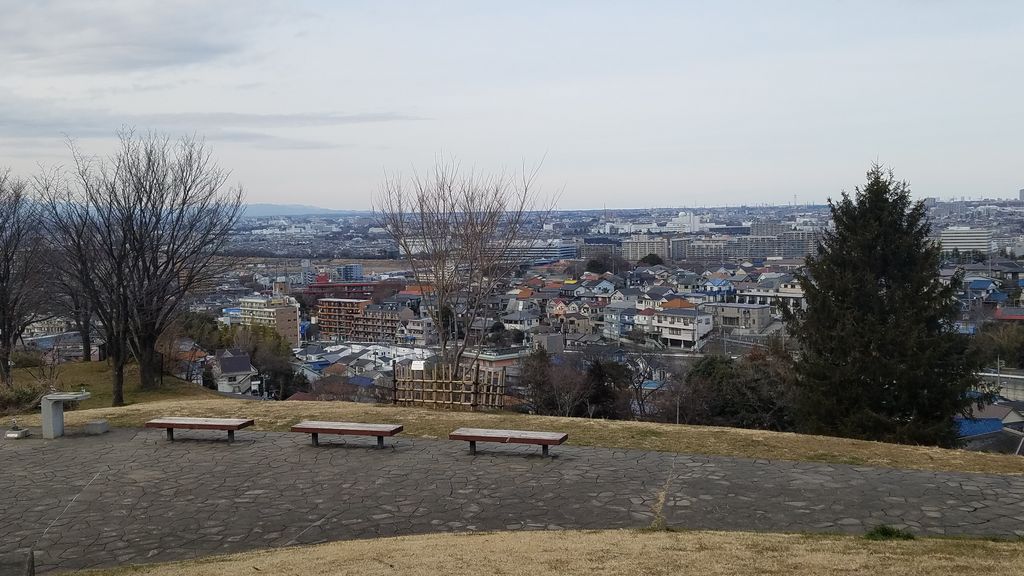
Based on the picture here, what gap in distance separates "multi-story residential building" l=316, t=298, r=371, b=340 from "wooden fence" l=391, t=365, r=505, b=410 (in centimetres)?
5382

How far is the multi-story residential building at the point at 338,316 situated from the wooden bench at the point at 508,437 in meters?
58.1

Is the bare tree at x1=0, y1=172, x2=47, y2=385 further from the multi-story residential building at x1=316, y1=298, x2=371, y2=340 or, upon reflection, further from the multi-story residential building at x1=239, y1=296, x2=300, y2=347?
the multi-story residential building at x1=316, y1=298, x2=371, y2=340

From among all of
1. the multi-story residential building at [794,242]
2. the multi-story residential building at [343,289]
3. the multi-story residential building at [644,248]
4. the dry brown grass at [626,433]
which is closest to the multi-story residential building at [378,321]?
the multi-story residential building at [343,289]

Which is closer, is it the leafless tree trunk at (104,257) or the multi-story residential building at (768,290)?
the leafless tree trunk at (104,257)

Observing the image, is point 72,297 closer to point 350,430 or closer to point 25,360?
point 25,360

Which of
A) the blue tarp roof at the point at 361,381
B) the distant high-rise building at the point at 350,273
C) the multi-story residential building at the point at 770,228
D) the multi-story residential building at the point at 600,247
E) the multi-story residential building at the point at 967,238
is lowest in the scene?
the blue tarp roof at the point at 361,381

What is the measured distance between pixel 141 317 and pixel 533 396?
37.6 feet

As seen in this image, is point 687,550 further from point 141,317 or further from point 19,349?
point 19,349

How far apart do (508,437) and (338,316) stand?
6163cm

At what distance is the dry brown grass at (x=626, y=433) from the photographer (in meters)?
7.94

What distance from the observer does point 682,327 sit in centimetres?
4953

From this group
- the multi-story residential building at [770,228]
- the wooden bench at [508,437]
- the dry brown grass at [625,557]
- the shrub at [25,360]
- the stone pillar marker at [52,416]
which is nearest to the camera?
the dry brown grass at [625,557]

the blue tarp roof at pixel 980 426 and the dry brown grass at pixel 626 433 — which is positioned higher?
the dry brown grass at pixel 626 433

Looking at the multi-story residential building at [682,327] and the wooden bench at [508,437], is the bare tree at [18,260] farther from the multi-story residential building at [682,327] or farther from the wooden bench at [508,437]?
the multi-story residential building at [682,327]
